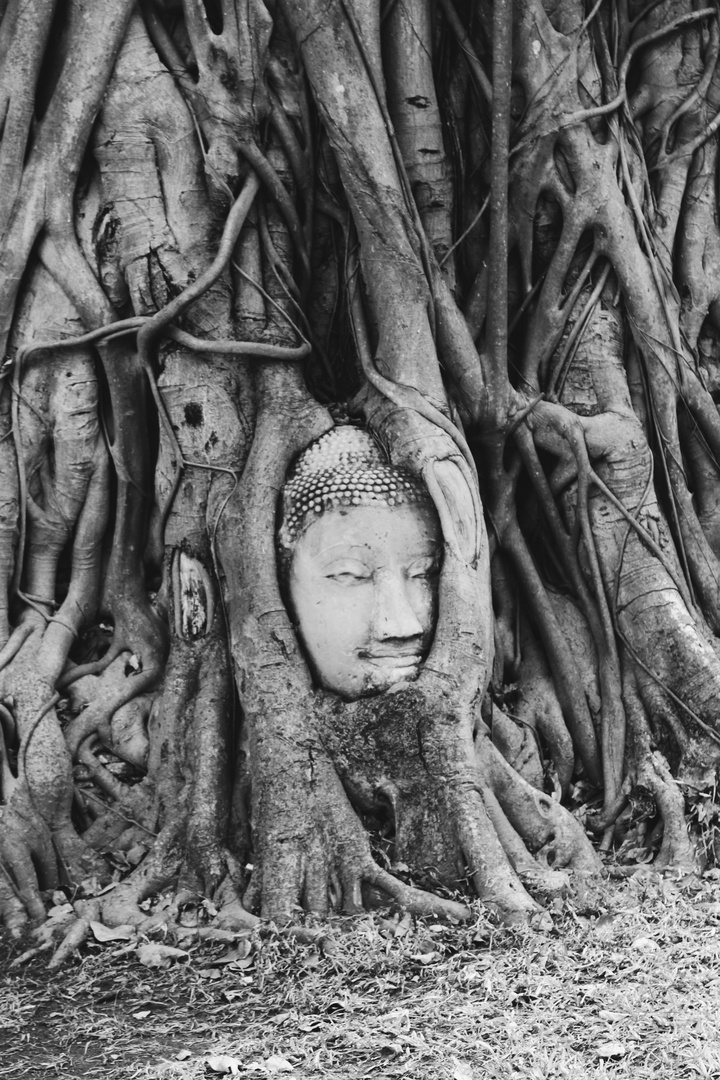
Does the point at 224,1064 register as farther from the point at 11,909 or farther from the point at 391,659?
the point at 391,659

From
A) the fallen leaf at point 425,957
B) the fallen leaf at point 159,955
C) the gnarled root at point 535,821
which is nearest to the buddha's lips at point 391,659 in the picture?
the gnarled root at point 535,821

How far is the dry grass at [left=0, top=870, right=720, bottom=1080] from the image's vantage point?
297 centimetres

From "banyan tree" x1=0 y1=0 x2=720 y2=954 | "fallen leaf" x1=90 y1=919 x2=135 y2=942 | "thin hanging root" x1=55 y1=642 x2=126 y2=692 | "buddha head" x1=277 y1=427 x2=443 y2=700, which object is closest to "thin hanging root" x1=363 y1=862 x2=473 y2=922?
"banyan tree" x1=0 y1=0 x2=720 y2=954

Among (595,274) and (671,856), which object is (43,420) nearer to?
(595,274)

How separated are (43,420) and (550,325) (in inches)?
82.6

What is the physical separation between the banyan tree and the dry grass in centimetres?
21

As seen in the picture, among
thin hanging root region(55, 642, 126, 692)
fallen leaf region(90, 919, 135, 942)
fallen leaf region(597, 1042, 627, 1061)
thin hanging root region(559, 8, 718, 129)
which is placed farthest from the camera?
thin hanging root region(559, 8, 718, 129)

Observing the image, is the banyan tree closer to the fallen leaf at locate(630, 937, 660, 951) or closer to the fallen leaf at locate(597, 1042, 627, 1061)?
the fallen leaf at locate(630, 937, 660, 951)

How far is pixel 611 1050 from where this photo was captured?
2965 mm

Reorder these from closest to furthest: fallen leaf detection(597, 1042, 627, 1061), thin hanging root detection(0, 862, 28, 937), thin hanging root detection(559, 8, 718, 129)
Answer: fallen leaf detection(597, 1042, 627, 1061), thin hanging root detection(0, 862, 28, 937), thin hanging root detection(559, 8, 718, 129)

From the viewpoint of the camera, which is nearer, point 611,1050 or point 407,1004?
point 611,1050

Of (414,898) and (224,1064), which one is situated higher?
(414,898)

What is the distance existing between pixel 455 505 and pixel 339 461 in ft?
1.46

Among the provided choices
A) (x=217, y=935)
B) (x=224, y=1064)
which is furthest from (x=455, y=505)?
(x=224, y=1064)
